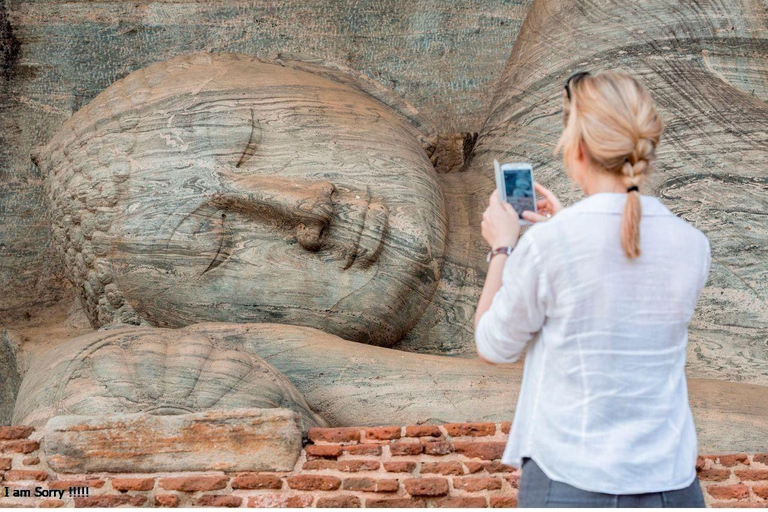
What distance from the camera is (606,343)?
174cm

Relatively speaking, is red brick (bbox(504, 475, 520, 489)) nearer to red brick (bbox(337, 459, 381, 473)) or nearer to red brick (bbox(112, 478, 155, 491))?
red brick (bbox(337, 459, 381, 473))

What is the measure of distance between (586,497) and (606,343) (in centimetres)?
23

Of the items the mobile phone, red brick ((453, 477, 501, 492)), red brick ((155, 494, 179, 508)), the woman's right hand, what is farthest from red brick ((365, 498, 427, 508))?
the mobile phone

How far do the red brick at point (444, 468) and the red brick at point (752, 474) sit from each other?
720 millimetres

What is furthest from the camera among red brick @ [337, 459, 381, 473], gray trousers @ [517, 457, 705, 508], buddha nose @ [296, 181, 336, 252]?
buddha nose @ [296, 181, 336, 252]

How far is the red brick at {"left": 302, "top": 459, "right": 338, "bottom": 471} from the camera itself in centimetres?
291

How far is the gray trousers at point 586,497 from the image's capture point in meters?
1.70

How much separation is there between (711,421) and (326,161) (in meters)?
1.48

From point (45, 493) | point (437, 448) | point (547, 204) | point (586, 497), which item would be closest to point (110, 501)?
point (45, 493)

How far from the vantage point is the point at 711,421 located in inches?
124

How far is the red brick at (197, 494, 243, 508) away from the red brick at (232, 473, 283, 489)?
40mm

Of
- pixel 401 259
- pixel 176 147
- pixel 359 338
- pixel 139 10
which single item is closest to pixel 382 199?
pixel 401 259

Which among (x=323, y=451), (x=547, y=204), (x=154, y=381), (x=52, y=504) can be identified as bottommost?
(x=52, y=504)

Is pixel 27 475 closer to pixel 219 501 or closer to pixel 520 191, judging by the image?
pixel 219 501
